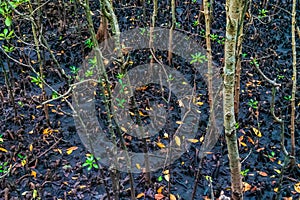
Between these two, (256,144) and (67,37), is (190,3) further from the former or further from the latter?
(256,144)

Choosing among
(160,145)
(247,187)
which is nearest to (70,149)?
(160,145)

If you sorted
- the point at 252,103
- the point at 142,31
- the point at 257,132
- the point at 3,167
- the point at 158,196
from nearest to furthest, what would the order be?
the point at 158,196 < the point at 3,167 < the point at 257,132 < the point at 252,103 < the point at 142,31

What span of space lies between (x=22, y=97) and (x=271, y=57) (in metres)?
3.32

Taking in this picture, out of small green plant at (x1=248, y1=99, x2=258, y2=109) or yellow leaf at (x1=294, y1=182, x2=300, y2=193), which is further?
small green plant at (x1=248, y1=99, x2=258, y2=109)

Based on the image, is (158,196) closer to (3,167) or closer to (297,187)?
(297,187)

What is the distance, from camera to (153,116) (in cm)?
388

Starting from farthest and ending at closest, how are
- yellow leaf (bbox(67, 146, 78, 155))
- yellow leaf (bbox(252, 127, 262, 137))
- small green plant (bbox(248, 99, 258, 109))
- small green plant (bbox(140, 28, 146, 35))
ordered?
small green plant (bbox(140, 28, 146, 35)), small green plant (bbox(248, 99, 258, 109)), yellow leaf (bbox(252, 127, 262, 137)), yellow leaf (bbox(67, 146, 78, 155))

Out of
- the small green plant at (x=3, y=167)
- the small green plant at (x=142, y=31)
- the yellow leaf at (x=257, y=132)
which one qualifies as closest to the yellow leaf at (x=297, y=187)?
the yellow leaf at (x=257, y=132)

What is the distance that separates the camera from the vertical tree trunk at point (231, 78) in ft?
5.76

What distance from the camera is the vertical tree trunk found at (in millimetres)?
1755

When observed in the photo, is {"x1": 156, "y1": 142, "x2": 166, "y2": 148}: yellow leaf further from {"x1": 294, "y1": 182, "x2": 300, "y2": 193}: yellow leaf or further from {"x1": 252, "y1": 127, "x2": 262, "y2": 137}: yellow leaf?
{"x1": 294, "y1": 182, "x2": 300, "y2": 193}: yellow leaf

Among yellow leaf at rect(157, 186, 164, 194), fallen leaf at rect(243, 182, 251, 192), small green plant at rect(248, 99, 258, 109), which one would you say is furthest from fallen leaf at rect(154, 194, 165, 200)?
small green plant at rect(248, 99, 258, 109)

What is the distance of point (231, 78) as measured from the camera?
6.18 ft

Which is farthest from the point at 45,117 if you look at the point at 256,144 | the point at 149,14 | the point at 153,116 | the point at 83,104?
the point at 149,14
